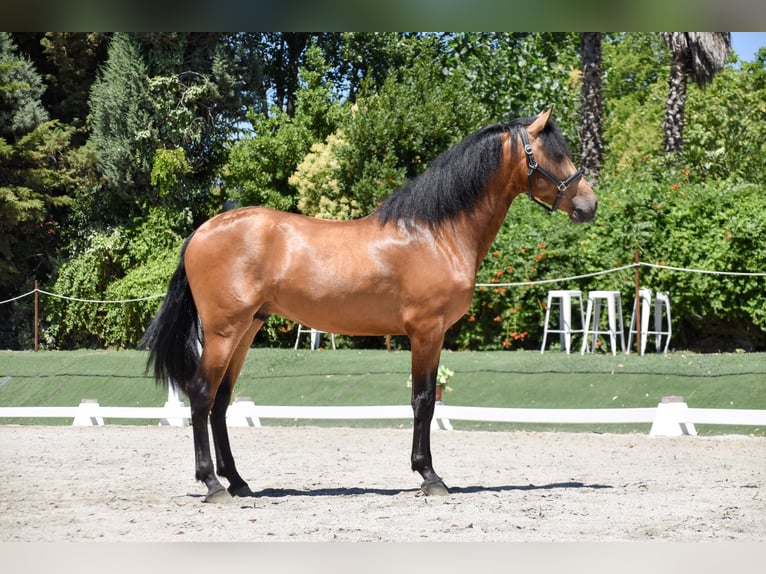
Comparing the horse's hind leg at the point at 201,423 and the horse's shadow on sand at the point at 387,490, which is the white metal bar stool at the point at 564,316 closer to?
the horse's shadow on sand at the point at 387,490

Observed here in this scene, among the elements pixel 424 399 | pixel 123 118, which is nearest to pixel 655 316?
pixel 424 399

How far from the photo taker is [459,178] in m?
5.72

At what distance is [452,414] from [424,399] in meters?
3.83

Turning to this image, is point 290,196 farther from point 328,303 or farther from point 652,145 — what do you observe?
point 328,303

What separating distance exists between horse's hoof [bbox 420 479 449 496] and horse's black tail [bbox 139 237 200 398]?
1627mm

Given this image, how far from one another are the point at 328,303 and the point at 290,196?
45.7ft

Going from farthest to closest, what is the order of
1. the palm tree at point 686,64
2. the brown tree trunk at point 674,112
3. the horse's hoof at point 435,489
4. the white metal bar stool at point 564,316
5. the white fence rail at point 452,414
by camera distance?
1. the brown tree trunk at point 674,112
2. the palm tree at point 686,64
3. the white metal bar stool at point 564,316
4. the white fence rail at point 452,414
5. the horse's hoof at point 435,489

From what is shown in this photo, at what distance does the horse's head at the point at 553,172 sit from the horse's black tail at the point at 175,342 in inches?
88.3

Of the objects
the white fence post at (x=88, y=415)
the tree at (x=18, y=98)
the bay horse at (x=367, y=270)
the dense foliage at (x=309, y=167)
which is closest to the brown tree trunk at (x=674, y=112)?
the dense foliage at (x=309, y=167)

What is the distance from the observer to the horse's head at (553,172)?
18.7 feet

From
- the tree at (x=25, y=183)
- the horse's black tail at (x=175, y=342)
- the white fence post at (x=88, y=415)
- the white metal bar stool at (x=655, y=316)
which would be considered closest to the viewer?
the horse's black tail at (x=175, y=342)

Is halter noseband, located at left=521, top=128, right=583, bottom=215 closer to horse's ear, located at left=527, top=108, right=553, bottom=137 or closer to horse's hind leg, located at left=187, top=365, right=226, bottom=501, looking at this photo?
horse's ear, located at left=527, top=108, right=553, bottom=137

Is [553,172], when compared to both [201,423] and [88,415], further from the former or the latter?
[88,415]

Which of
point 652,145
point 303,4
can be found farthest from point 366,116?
point 303,4
